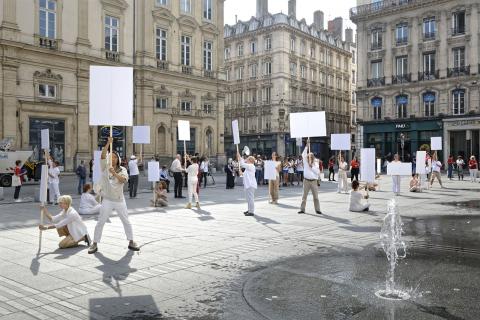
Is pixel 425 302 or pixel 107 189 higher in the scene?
pixel 107 189

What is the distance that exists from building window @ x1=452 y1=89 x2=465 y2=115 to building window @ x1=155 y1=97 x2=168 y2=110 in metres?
27.4

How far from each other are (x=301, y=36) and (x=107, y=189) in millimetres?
57379

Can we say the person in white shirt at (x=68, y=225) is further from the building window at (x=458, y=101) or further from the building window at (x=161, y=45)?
the building window at (x=458, y=101)

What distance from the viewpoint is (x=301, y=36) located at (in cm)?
6212

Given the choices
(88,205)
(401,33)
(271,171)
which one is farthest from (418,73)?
(88,205)

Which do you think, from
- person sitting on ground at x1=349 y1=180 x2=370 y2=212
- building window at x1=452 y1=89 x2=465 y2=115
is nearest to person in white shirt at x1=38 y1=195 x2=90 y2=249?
person sitting on ground at x1=349 y1=180 x2=370 y2=212

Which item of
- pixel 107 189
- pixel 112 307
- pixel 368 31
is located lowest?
pixel 112 307

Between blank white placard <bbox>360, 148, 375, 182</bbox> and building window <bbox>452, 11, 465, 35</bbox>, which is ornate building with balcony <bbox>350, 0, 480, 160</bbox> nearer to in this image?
building window <bbox>452, 11, 465, 35</bbox>

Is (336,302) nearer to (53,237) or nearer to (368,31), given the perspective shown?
(53,237)

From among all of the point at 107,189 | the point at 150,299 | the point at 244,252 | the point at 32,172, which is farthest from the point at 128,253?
the point at 32,172

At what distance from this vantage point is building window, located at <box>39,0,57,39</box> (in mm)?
30797

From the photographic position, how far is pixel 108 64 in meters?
34.2

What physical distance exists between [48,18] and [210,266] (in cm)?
2897

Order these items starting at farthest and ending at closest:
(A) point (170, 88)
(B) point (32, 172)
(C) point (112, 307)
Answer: (A) point (170, 88), (B) point (32, 172), (C) point (112, 307)
